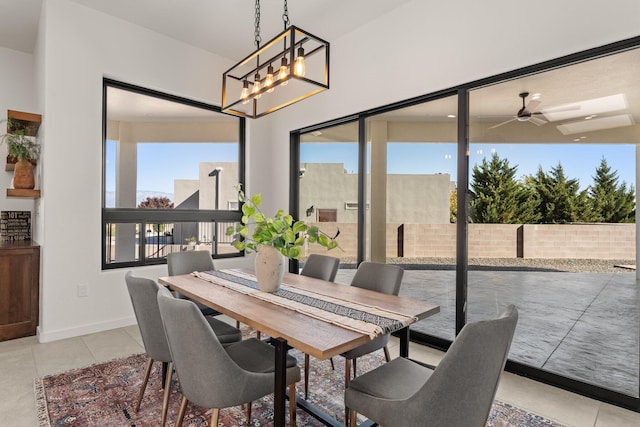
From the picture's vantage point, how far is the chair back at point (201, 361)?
4.73 ft

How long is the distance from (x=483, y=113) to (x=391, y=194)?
119 centimetres

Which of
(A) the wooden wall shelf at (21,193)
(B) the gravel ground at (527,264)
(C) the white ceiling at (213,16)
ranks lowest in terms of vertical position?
(B) the gravel ground at (527,264)

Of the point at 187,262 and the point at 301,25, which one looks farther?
the point at 301,25

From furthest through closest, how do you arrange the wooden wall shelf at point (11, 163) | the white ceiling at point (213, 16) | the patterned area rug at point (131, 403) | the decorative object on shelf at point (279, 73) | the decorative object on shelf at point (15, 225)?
the decorative object on shelf at point (15, 225), the wooden wall shelf at point (11, 163), the white ceiling at point (213, 16), the decorative object on shelf at point (279, 73), the patterned area rug at point (131, 403)

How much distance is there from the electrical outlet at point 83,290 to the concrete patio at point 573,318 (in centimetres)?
362

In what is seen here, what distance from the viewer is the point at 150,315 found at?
74.9 inches

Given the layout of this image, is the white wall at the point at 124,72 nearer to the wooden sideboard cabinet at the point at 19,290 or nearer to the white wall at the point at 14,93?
the wooden sideboard cabinet at the point at 19,290

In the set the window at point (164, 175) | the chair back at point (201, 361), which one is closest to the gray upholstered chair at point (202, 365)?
the chair back at point (201, 361)

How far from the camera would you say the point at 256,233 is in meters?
2.29

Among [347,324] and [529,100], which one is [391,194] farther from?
Result: [347,324]

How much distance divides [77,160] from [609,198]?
465cm

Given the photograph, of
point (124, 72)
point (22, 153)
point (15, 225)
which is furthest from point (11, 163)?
point (124, 72)

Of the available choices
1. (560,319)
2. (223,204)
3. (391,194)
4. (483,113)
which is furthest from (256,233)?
(223,204)

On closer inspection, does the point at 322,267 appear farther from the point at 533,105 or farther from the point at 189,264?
the point at 533,105
